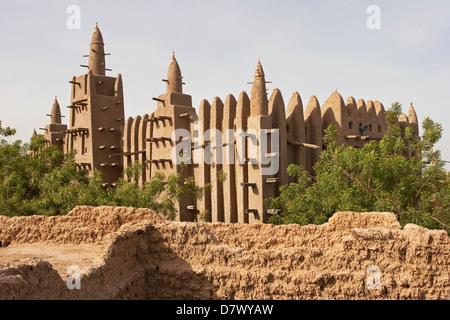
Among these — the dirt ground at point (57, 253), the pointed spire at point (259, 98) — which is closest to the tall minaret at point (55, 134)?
the pointed spire at point (259, 98)

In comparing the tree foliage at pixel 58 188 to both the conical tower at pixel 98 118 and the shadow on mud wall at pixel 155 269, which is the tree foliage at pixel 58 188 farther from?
the shadow on mud wall at pixel 155 269

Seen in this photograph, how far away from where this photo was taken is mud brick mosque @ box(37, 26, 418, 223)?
56.0 ft

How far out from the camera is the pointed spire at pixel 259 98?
17172mm

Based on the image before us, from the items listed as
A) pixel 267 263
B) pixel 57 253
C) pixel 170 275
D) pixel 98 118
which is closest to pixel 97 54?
pixel 98 118

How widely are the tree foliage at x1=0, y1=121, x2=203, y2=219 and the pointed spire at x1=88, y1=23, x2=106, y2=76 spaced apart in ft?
19.8

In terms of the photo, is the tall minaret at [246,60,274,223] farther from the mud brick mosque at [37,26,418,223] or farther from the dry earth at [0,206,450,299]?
the dry earth at [0,206,450,299]

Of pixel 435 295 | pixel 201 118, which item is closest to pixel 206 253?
pixel 435 295

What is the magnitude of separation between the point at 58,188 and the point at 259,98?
890 cm

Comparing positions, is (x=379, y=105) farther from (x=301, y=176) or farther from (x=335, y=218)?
(x=335, y=218)

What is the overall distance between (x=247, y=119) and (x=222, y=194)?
3283mm

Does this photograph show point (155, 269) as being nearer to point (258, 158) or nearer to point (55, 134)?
point (258, 158)

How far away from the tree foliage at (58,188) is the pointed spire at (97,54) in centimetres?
604
